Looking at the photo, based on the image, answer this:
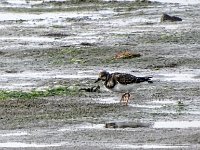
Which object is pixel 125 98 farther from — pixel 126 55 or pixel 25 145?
pixel 126 55

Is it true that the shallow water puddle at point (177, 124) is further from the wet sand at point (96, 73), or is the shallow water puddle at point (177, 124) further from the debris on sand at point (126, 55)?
the debris on sand at point (126, 55)

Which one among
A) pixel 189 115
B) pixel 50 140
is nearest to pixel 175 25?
pixel 189 115

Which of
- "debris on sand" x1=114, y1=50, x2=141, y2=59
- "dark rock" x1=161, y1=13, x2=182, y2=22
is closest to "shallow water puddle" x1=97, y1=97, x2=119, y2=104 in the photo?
"debris on sand" x1=114, y1=50, x2=141, y2=59

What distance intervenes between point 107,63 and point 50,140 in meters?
9.39

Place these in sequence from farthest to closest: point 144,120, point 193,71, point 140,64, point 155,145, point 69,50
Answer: point 69,50 < point 140,64 < point 193,71 < point 144,120 < point 155,145

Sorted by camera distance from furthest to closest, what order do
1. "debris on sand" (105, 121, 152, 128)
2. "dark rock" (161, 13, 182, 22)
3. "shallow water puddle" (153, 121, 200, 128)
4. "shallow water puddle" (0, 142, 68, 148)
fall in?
"dark rock" (161, 13, 182, 22)
"debris on sand" (105, 121, 152, 128)
"shallow water puddle" (153, 121, 200, 128)
"shallow water puddle" (0, 142, 68, 148)

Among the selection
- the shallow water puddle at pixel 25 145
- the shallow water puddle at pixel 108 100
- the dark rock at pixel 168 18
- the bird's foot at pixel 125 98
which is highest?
the shallow water puddle at pixel 25 145

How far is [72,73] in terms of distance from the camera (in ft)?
66.9

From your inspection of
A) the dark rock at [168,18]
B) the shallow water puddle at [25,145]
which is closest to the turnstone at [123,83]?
the shallow water puddle at [25,145]

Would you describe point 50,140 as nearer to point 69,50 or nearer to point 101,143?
point 101,143

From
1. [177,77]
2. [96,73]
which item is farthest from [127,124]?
[96,73]

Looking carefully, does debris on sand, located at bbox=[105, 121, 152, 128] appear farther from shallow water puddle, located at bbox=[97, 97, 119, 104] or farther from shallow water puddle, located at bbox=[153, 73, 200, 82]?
shallow water puddle, located at bbox=[153, 73, 200, 82]

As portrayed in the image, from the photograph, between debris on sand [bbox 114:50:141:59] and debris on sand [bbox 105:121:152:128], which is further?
debris on sand [bbox 114:50:141:59]

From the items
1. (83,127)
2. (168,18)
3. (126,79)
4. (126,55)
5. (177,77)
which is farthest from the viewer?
(168,18)
